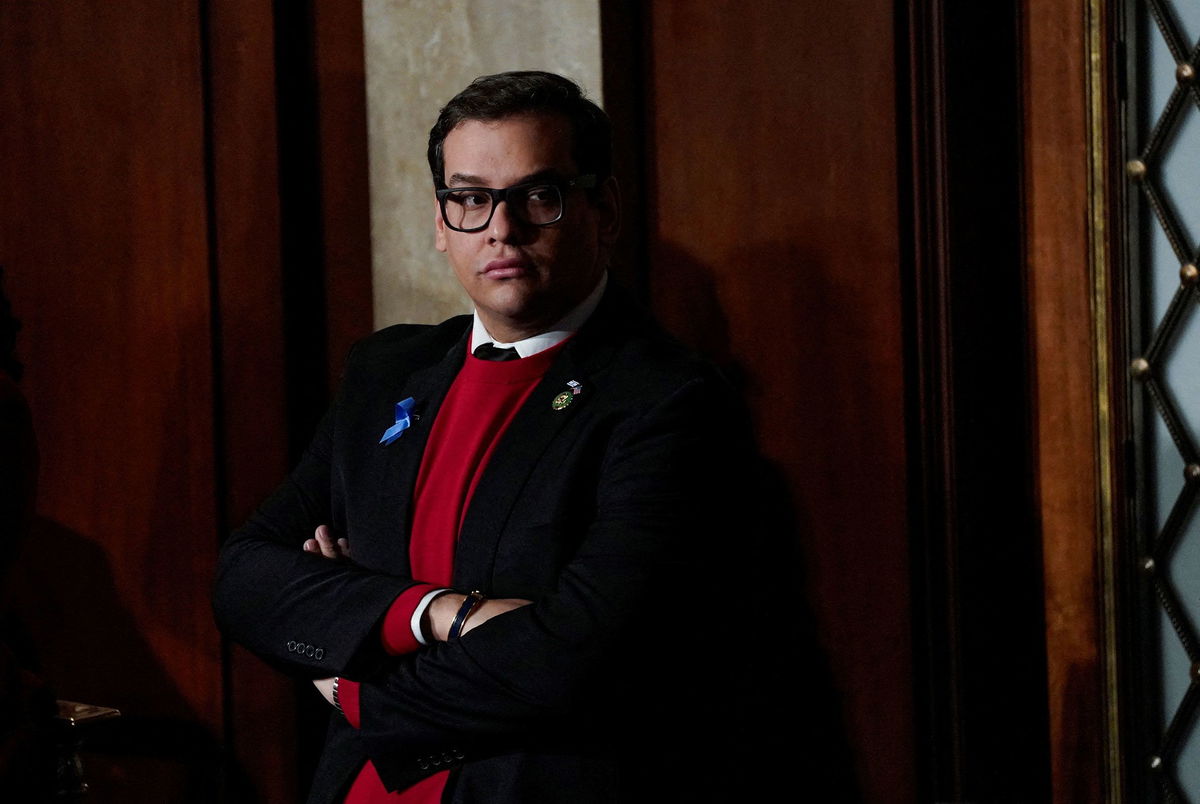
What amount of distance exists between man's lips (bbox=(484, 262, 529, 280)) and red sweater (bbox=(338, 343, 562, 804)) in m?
0.14

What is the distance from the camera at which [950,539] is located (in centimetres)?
222

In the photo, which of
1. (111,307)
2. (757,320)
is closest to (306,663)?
(757,320)

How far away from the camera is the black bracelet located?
170 centimetres

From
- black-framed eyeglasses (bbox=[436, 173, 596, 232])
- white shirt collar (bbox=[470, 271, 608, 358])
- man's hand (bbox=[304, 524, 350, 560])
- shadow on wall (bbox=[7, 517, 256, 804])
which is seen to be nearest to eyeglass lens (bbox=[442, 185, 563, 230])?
black-framed eyeglasses (bbox=[436, 173, 596, 232])

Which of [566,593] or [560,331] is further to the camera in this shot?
[560,331]

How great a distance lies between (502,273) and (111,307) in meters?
1.50

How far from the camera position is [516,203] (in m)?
1.83

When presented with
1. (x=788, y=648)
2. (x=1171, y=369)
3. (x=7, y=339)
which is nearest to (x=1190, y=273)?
(x=1171, y=369)

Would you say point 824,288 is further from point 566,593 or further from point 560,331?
point 566,593

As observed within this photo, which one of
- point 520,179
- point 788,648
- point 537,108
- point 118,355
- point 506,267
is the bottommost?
point 788,648

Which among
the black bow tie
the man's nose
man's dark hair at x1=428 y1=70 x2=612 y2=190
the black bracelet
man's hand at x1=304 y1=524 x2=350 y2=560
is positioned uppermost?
man's dark hair at x1=428 y1=70 x2=612 y2=190

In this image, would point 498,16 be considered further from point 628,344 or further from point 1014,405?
point 1014,405

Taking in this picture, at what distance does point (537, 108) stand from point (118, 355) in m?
1.54

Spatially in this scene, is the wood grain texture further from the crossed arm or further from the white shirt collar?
the crossed arm
